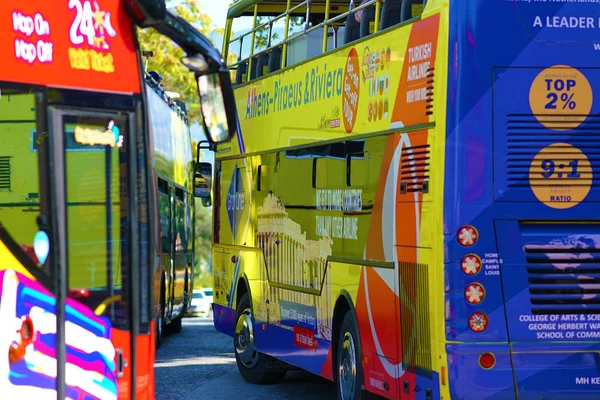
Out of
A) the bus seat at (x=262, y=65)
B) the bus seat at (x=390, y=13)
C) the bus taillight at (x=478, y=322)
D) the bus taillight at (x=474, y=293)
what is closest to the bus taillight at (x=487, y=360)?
the bus taillight at (x=478, y=322)

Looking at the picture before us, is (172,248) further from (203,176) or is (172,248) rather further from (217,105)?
(217,105)

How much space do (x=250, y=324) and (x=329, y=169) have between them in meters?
4.20

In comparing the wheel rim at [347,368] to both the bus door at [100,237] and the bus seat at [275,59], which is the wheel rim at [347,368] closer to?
the bus seat at [275,59]

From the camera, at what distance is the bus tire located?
1670 centimetres

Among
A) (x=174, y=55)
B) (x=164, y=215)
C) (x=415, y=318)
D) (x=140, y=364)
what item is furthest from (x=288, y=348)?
(x=174, y=55)

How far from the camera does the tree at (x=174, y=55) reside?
1428 inches

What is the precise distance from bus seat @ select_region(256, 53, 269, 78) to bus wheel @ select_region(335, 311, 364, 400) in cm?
482

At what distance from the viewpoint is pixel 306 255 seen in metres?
14.1

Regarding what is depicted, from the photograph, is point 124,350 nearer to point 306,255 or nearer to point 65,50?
point 65,50

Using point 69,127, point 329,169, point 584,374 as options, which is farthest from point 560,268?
point 69,127

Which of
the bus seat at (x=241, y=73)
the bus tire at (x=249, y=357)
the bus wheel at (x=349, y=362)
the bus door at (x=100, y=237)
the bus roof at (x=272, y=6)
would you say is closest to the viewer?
the bus door at (x=100, y=237)

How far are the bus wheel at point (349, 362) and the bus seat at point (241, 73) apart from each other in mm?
5794

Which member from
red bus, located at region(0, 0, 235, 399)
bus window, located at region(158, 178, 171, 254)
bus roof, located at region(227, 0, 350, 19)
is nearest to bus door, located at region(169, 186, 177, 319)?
bus window, located at region(158, 178, 171, 254)

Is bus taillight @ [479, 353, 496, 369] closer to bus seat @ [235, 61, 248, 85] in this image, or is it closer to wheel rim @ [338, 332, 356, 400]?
wheel rim @ [338, 332, 356, 400]
